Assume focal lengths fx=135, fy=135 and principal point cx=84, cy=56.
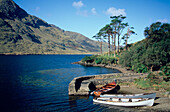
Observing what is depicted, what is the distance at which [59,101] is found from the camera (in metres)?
19.2

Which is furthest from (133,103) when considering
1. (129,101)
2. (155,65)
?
(155,65)

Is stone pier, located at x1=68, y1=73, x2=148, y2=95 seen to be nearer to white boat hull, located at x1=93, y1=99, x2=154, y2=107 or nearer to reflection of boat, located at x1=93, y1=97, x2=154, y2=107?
reflection of boat, located at x1=93, y1=97, x2=154, y2=107

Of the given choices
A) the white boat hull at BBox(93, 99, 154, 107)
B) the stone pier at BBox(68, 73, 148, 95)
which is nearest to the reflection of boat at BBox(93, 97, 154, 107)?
the white boat hull at BBox(93, 99, 154, 107)

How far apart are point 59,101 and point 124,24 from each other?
55693 millimetres

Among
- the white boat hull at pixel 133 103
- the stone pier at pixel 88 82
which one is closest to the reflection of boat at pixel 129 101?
the white boat hull at pixel 133 103

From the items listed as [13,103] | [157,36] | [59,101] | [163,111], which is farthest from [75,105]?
[157,36]

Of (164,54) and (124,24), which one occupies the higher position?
(124,24)

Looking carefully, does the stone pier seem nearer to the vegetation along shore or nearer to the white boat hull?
the vegetation along shore

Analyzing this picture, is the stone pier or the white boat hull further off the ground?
the stone pier

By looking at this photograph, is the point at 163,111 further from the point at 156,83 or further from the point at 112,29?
the point at 112,29

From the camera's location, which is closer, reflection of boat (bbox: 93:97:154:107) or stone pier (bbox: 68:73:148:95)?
reflection of boat (bbox: 93:97:154:107)

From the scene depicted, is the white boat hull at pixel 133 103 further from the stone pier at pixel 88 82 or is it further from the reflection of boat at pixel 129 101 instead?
the stone pier at pixel 88 82

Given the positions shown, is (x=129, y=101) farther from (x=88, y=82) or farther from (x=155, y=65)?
(x=155, y=65)

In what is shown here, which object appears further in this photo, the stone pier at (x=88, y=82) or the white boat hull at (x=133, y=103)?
the stone pier at (x=88, y=82)
